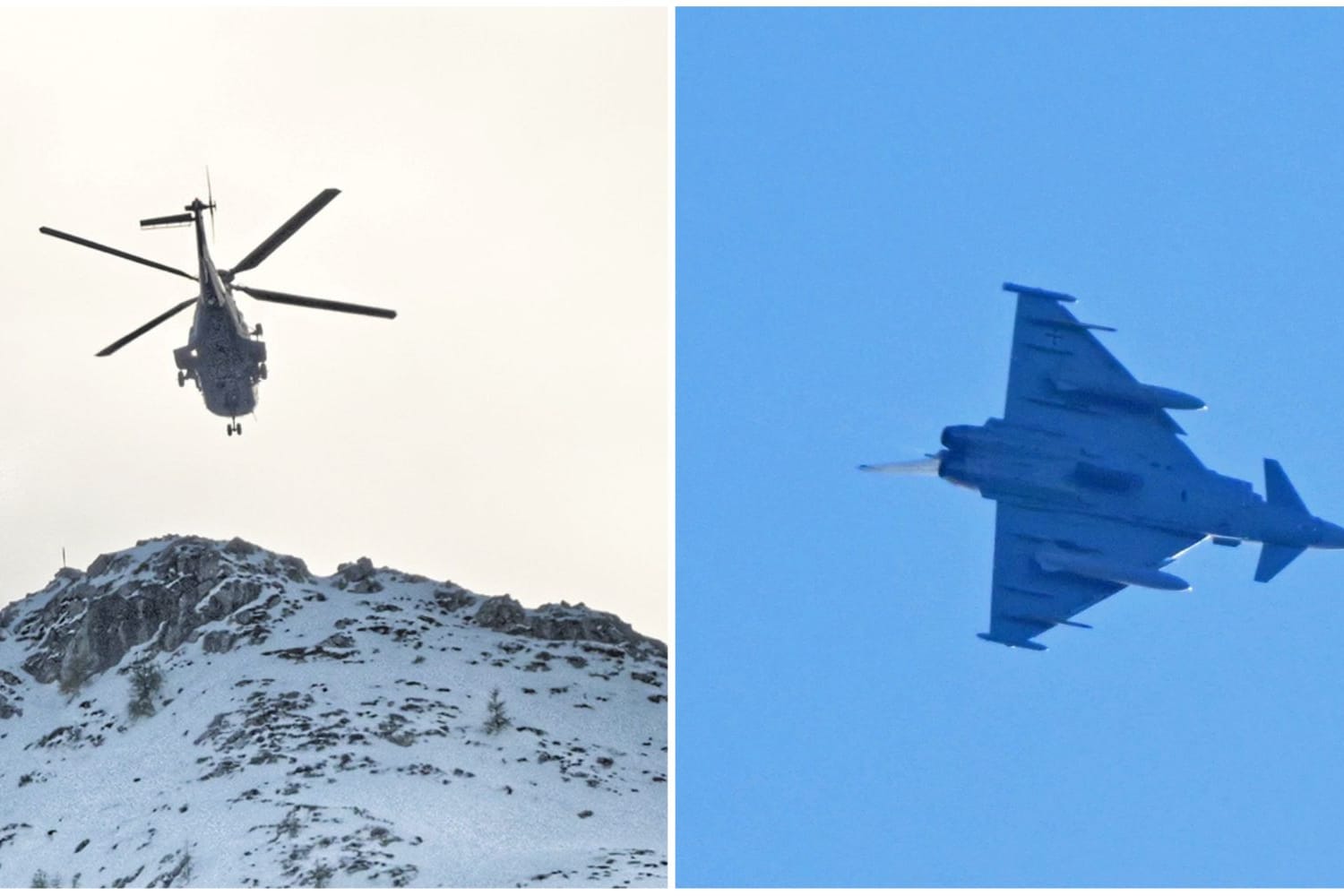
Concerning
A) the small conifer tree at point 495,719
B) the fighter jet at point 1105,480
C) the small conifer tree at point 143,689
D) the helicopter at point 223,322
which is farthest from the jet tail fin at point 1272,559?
the small conifer tree at point 143,689

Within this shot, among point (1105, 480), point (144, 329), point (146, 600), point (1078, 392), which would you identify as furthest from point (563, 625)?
point (1105, 480)

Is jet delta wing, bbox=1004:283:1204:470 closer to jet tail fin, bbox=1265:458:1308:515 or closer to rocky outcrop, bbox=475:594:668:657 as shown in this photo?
jet tail fin, bbox=1265:458:1308:515

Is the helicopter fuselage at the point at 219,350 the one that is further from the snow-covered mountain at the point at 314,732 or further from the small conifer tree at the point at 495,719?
the small conifer tree at the point at 495,719

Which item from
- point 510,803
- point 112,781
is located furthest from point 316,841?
point 112,781

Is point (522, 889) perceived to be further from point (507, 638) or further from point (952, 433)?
point (507, 638)

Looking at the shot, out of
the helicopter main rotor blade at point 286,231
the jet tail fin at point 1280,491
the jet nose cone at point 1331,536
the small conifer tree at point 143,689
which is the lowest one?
the jet nose cone at point 1331,536
